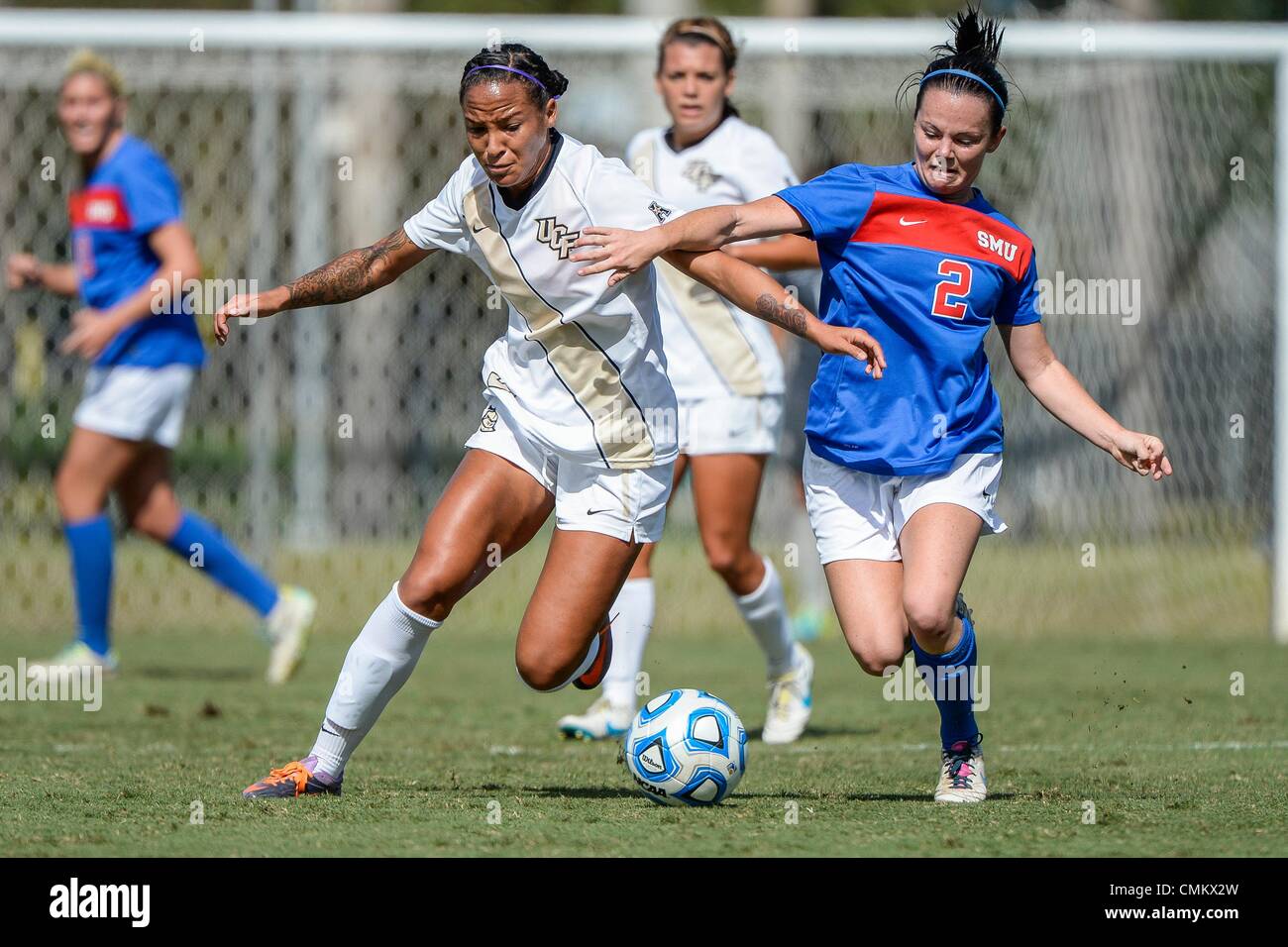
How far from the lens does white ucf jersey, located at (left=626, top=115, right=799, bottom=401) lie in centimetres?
661

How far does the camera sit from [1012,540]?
11242 millimetres

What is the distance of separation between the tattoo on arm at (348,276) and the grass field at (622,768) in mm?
1389

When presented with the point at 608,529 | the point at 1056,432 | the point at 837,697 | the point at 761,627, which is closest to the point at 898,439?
the point at 608,529

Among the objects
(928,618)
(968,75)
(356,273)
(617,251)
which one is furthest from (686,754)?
(968,75)

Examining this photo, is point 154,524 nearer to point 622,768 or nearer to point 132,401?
point 132,401

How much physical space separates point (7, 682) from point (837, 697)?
3.73 meters

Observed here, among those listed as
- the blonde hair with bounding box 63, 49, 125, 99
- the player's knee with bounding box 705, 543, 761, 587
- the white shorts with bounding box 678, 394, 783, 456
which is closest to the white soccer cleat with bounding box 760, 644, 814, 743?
the player's knee with bounding box 705, 543, 761, 587

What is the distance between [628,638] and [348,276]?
2.28 metres

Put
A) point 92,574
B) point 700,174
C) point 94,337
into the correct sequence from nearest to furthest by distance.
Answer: point 700,174 < point 94,337 < point 92,574

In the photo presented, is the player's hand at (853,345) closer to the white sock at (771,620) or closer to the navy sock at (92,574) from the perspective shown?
the white sock at (771,620)

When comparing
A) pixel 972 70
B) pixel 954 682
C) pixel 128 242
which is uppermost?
pixel 128 242

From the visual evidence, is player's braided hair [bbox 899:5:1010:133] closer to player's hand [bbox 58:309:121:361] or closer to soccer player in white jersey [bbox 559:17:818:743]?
soccer player in white jersey [bbox 559:17:818:743]

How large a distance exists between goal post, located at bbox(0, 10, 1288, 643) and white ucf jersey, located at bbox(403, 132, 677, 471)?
5.65 meters

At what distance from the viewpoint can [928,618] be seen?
4656mm
